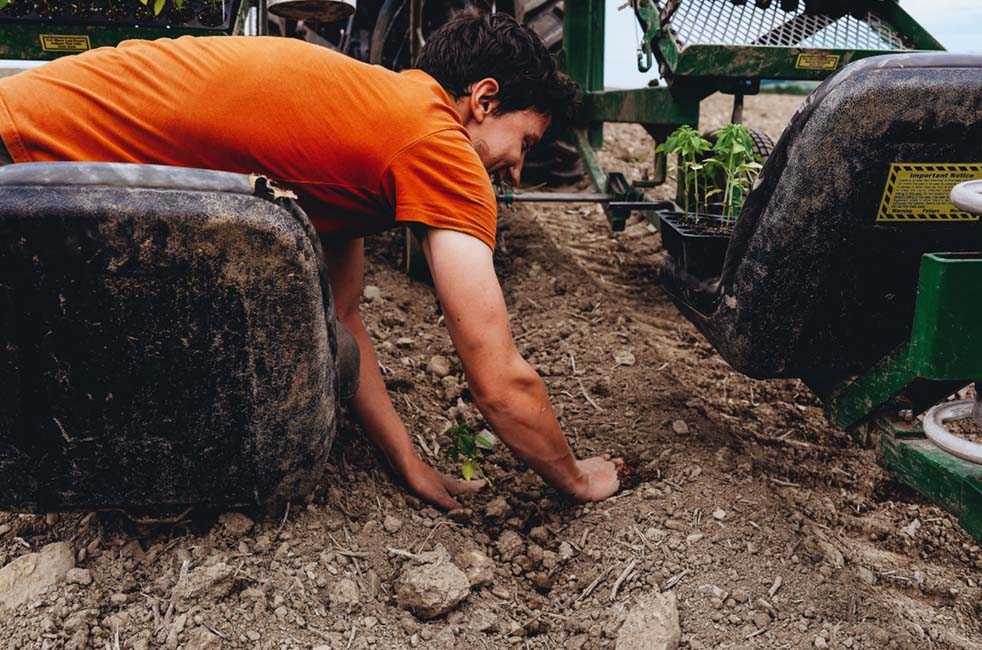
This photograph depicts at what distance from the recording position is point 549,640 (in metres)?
1.91

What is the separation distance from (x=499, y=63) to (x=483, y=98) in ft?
0.28

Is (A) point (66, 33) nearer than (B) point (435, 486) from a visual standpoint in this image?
No

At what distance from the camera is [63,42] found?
3520 mm

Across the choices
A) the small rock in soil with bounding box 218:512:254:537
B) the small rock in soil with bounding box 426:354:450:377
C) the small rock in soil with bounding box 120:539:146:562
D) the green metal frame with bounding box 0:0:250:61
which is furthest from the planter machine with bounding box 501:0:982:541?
the green metal frame with bounding box 0:0:250:61

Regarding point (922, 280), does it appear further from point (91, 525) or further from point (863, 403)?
point (91, 525)

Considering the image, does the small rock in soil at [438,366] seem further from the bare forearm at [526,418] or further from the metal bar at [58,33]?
the metal bar at [58,33]

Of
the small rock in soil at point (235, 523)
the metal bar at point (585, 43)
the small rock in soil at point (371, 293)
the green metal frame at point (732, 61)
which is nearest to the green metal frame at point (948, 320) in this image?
the small rock in soil at point (235, 523)

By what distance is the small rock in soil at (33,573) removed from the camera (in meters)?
1.77

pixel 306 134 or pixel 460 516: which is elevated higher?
pixel 306 134

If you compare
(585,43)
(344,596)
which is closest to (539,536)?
(344,596)

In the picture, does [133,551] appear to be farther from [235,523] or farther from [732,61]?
[732,61]

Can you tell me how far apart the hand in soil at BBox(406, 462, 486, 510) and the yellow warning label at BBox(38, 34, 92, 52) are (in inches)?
90.8

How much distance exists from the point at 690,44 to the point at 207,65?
2044 mm

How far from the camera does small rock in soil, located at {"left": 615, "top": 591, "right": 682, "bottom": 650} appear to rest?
5.90 ft
